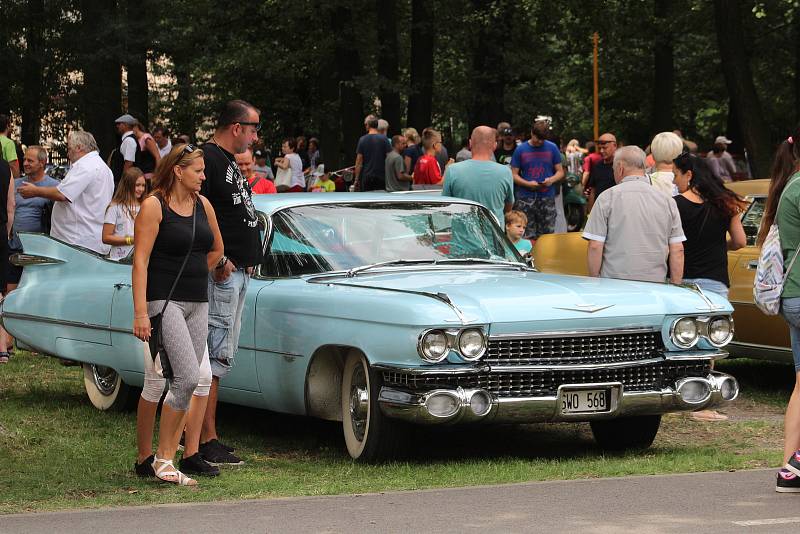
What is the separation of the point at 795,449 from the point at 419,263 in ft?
8.66

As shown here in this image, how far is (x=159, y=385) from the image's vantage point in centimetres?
780

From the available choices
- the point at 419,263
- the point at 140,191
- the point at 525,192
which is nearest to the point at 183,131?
the point at 525,192

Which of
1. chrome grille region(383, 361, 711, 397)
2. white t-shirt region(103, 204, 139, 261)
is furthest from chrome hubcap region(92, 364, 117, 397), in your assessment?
chrome grille region(383, 361, 711, 397)

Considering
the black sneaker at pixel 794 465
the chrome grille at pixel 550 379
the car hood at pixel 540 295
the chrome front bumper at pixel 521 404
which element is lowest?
the black sneaker at pixel 794 465

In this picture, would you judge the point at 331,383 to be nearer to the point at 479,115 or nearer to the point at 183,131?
the point at 479,115

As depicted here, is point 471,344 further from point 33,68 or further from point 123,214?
point 33,68

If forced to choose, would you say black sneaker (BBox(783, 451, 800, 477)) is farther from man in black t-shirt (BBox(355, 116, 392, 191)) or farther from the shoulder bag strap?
man in black t-shirt (BBox(355, 116, 392, 191))

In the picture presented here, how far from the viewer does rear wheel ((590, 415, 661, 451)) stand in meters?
8.73

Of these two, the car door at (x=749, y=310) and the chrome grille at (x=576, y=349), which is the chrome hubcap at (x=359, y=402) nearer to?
the chrome grille at (x=576, y=349)

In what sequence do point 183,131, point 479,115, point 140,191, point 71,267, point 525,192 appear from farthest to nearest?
point 183,131
point 479,115
point 525,192
point 140,191
point 71,267

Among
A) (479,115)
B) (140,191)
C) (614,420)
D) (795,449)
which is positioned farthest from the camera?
(479,115)

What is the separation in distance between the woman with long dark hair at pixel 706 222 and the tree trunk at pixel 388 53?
24.5 meters

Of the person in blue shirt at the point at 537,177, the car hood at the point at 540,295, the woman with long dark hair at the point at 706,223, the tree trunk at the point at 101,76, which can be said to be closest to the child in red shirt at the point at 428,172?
the person in blue shirt at the point at 537,177

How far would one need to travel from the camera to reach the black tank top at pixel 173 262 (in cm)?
757
